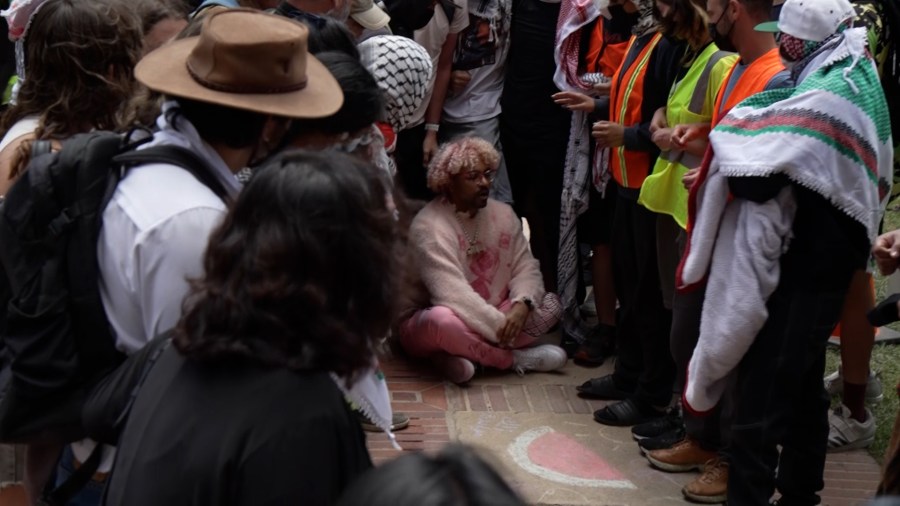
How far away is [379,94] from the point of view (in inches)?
127

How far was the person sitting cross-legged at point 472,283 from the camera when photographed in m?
5.70

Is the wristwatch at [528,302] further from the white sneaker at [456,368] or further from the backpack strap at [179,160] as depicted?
the backpack strap at [179,160]

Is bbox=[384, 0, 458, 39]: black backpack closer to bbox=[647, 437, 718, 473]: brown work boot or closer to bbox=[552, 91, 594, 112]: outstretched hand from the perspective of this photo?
bbox=[552, 91, 594, 112]: outstretched hand

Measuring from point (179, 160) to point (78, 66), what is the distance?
35.5 inches

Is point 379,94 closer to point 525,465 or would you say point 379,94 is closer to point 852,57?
point 852,57

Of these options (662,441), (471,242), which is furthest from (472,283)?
(662,441)

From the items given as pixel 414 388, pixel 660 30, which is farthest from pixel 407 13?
pixel 414 388

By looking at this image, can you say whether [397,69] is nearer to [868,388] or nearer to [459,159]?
[459,159]

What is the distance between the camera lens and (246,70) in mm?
2584

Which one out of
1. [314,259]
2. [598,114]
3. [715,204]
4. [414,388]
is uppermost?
[314,259]

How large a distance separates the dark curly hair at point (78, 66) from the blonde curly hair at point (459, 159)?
2.63 meters

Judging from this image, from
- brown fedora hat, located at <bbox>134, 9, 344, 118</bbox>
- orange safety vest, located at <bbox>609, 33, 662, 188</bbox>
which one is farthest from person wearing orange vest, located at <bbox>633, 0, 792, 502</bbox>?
brown fedora hat, located at <bbox>134, 9, 344, 118</bbox>

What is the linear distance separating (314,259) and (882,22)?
12.5 ft

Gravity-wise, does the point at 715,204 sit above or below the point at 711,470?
above
